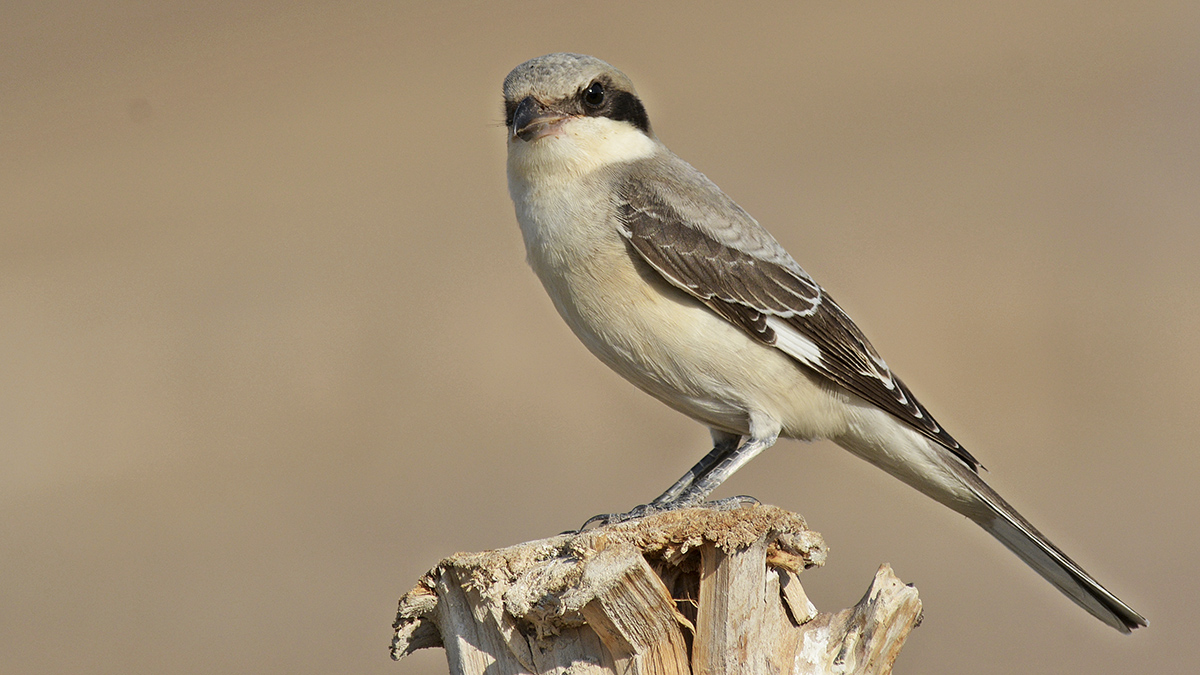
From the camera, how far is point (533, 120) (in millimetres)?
4512

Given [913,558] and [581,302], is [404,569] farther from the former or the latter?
[581,302]

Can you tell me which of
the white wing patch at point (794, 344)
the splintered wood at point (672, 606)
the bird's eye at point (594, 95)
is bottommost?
the splintered wood at point (672, 606)

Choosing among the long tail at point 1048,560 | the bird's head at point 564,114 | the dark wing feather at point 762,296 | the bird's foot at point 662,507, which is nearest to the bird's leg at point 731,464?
the bird's foot at point 662,507

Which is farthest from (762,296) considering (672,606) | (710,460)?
(672,606)

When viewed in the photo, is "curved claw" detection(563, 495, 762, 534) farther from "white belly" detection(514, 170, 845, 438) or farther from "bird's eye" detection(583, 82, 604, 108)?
"bird's eye" detection(583, 82, 604, 108)

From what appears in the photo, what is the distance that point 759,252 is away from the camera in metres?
4.81

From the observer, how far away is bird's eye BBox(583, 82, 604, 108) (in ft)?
15.5

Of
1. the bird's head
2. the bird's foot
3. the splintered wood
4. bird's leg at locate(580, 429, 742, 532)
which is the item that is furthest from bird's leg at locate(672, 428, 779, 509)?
the bird's head

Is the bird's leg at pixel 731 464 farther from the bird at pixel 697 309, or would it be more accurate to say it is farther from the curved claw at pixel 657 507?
the curved claw at pixel 657 507

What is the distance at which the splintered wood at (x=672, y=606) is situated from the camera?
3.20m

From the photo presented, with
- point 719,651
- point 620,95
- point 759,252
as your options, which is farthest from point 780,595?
point 620,95

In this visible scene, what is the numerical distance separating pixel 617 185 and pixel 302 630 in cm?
596

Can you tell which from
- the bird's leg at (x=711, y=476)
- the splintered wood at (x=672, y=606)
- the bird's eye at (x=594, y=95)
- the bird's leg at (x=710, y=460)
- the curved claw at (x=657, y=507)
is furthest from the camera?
the bird's leg at (x=710, y=460)

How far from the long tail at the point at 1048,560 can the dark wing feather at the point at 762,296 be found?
209 mm
